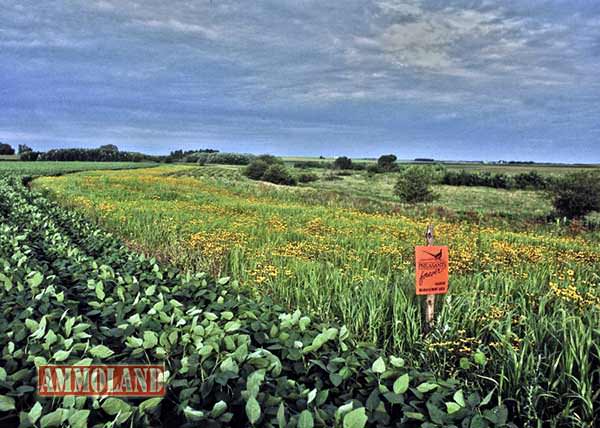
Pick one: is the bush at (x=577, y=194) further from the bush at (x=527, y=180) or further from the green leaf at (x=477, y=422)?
the green leaf at (x=477, y=422)

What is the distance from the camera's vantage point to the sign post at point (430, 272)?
3506 millimetres

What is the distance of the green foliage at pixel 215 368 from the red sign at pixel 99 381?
46 millimetres

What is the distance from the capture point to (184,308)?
2.88 m

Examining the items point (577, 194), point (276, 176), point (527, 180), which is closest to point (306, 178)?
point (276, 176)

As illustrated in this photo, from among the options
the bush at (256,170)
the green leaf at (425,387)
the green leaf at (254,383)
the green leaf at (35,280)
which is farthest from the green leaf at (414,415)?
the bush at (256,170)

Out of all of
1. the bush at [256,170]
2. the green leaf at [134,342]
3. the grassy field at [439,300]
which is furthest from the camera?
the bush at [256,170]

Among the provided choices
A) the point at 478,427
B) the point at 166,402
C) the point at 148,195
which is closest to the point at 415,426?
the point at 478,427

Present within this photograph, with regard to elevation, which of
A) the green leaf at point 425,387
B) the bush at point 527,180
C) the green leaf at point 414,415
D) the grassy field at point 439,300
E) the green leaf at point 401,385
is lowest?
the grassy field at point 439,300

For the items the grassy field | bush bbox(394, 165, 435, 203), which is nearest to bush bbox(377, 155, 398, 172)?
bush bbox(394, 165, 435, 203)

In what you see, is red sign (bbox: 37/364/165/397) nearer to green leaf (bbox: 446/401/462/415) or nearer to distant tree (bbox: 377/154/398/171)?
green leaf (bbox: 446/401/462/415)

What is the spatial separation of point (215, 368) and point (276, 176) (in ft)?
170

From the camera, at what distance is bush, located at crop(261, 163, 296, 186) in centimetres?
5341

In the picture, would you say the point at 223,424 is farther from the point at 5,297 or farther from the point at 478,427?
the point at 5,297

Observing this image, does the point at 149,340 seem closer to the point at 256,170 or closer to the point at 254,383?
the point at 254,383
